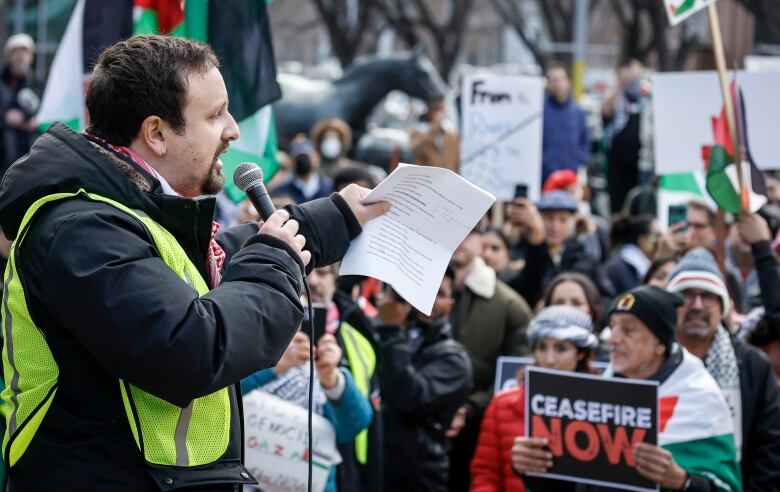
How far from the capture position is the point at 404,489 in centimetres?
585

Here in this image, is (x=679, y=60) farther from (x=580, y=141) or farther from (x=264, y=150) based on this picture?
(x=264, y=150)

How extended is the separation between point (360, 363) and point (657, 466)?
52.6 inches

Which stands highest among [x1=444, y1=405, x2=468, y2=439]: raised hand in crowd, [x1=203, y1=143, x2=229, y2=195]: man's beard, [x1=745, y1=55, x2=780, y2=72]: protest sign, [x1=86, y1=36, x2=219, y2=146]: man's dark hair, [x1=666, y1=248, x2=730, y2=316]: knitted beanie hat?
[x1=745, y1=55, x2=780, y2=72]: protest sign

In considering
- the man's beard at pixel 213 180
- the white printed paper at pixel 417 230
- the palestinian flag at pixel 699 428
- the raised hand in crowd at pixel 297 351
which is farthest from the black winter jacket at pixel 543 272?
the man's beard at pixel 213 180

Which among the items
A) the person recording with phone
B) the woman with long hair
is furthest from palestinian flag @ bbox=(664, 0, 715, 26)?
the person recording with phone

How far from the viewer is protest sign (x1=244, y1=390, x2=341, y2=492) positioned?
4.89 metres

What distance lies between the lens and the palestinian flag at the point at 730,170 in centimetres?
618

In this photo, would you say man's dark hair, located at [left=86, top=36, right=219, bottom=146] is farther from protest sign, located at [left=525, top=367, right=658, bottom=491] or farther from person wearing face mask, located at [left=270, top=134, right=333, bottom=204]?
person wearing face mask, located at [left=270, top=134, right=333, bottom=204]

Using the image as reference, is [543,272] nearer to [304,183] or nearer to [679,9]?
[679,9]

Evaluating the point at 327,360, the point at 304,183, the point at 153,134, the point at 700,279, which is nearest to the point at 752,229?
the point at 700,279

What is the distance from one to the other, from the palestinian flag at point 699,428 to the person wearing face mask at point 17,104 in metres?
10.6

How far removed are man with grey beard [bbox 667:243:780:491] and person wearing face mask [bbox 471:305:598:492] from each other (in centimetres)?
44

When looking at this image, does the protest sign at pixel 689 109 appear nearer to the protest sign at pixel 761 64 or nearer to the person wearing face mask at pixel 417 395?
the person wearing face mask at pixel 417 395

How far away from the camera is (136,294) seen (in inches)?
98.5
